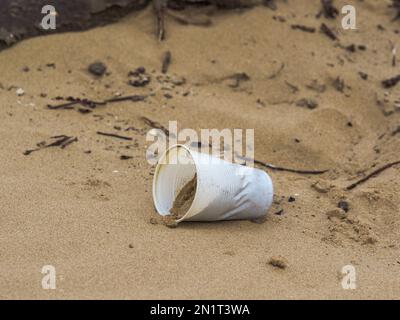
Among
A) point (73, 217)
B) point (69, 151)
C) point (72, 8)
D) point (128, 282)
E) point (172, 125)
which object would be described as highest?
point (72, 8)

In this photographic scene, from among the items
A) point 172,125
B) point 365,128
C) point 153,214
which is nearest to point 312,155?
point 365,128

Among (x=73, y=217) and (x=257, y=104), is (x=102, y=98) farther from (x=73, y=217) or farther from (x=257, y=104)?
(x=73, y=217)

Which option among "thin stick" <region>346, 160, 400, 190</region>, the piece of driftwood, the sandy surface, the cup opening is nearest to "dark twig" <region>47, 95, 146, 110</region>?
the sandy surface

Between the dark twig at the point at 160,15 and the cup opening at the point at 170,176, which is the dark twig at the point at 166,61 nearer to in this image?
the dark twig at the point at 160,15

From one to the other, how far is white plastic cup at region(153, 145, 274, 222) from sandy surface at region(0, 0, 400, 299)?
8 cm

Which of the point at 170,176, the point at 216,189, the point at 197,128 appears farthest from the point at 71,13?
the point at 216,189

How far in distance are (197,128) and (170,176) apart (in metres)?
1.01

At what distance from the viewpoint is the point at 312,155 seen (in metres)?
4.67

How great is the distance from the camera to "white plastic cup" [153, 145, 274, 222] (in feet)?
11.3

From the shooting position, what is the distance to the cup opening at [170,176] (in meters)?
3.71

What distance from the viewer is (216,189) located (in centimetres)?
346

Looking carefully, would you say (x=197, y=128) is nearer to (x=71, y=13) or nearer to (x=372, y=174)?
(x=372, y=174)

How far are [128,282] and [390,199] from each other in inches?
67.5

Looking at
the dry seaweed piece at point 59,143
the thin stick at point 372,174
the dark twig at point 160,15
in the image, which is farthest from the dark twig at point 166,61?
the thin stick at point 372,174
